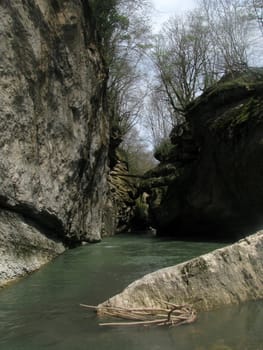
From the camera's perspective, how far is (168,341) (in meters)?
4.63

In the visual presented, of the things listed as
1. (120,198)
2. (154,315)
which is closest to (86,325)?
(154,315)

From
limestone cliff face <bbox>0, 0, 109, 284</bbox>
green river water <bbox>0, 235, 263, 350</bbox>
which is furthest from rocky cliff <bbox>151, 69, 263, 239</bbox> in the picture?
green river water <bbox>0, 235, 263, 350</bbox>

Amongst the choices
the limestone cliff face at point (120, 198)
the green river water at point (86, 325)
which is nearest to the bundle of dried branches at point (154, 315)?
the green river water at point (86, 325)

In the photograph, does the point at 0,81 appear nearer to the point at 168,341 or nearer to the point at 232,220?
the point at 168,341

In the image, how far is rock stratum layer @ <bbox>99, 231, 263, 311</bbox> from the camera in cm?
580

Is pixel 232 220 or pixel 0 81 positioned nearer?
pixel 0 81

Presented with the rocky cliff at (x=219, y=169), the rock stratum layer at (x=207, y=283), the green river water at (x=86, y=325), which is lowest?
the green river water at (x=86, y=325)

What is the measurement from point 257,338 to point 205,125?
16.0 metres

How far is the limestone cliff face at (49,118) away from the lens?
375 inches

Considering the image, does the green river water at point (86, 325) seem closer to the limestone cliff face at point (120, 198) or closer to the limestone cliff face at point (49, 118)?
the limestone cliff face at point (49, 118)

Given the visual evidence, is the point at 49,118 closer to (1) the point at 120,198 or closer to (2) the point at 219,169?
(2) the point at 219,169

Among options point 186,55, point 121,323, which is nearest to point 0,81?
point 121,323

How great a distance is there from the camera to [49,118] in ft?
38.4

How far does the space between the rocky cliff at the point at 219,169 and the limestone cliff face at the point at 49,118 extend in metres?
5.56
